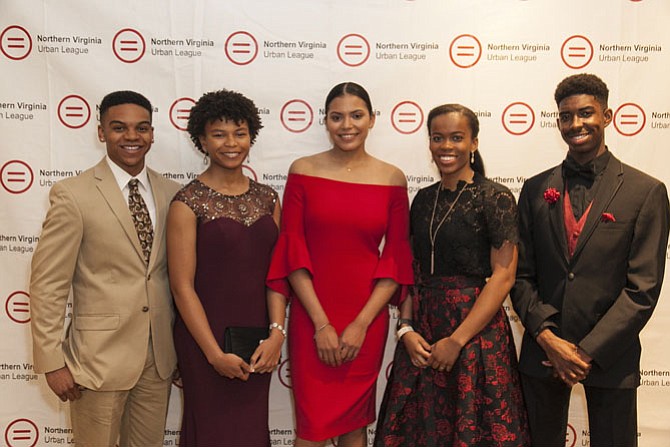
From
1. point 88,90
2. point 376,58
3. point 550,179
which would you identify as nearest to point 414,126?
point 376,58

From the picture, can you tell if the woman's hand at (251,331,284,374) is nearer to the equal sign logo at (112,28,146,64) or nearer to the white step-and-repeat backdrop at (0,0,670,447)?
the white step-and-repeat backdrop at (0,0,670,447)

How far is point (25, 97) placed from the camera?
10.6ft

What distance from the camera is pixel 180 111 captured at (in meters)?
3.29

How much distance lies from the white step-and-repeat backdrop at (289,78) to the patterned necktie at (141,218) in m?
0.77

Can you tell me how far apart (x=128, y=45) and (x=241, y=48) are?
24.5 inches

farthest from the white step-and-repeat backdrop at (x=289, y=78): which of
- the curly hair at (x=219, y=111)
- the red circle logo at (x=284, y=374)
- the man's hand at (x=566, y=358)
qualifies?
the man's hand at (x=566, y=358)

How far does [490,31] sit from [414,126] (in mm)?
685

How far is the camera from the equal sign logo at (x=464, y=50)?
332 cm

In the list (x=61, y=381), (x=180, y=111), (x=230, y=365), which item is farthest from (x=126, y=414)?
(x=180, y=111)

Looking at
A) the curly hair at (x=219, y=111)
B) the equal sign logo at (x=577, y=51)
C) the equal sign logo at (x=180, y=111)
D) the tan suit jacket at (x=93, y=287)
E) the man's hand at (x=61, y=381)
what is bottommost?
the man's hand at (x=61, y=381)

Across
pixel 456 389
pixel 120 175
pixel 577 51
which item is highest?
pixel 577 51

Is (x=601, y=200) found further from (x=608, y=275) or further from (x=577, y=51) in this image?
(x=577, y=51)

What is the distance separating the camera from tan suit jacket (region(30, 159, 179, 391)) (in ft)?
7.75

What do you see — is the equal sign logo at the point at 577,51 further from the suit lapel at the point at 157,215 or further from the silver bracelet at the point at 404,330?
the suit lapel at the point at 157,215
